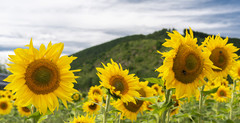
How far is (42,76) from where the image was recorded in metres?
2.57

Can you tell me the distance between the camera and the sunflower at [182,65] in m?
2.77

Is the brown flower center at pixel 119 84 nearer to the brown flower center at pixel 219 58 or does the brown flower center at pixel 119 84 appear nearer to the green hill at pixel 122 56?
the brown flower center at pixel 219 58

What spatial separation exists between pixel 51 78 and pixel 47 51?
1.07 ft

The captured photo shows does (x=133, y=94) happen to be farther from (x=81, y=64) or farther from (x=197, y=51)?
(x=81, y=64)

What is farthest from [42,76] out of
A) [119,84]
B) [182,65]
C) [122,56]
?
[122,56]

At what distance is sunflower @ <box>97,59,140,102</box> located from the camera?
3.55m

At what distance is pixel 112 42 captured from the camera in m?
58.0

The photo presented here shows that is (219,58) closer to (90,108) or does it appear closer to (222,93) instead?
(90,108)

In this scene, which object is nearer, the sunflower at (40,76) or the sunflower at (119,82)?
the sunflower at (40,76)

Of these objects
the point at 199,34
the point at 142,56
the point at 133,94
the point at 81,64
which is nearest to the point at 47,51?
the point at 133,94

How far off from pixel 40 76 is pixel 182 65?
1781 mm

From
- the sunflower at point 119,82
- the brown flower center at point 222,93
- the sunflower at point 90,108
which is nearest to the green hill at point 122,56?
the brown flower center at point 222,93

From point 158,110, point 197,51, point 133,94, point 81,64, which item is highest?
point 81,64

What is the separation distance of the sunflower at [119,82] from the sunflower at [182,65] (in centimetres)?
83
